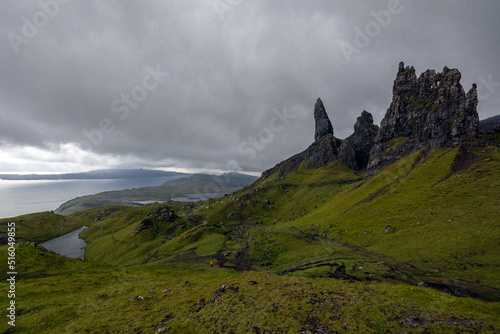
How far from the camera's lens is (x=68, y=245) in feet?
447

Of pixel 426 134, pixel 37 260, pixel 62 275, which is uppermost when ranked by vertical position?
pixel 426 134

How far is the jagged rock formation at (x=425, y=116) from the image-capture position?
358 feet

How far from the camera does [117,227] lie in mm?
153750

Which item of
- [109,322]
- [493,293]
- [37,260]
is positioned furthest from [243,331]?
[37,260]

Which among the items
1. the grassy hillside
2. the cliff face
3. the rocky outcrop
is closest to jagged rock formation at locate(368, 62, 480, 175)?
the cliff face

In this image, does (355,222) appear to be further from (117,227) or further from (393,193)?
(117,227)

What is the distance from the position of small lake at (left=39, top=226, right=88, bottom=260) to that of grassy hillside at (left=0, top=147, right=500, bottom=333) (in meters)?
8.65

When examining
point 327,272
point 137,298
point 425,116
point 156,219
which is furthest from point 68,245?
point 425,116

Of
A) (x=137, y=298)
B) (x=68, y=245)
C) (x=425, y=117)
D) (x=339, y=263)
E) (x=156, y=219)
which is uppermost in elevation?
(x=425, y=117)

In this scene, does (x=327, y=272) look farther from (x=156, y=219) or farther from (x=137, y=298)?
(x=156, y=219)

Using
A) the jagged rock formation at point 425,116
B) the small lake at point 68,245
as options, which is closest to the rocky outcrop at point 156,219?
the small lake at point 68,245

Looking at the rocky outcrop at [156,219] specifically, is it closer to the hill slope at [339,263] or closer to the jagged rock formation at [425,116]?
the hill slope at [339,263]

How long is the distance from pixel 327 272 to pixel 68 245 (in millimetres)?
177339

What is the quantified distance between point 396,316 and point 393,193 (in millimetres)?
88575
